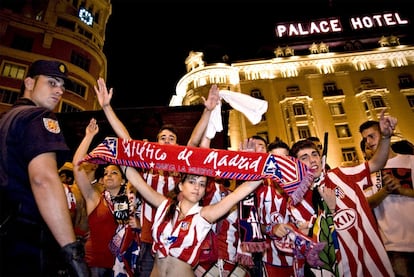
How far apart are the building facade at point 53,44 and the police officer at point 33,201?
25984 mm

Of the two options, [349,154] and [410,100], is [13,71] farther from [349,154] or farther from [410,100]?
[410,100]

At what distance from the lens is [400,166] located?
4.61 meters

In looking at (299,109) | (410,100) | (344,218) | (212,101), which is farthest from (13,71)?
(410,100)

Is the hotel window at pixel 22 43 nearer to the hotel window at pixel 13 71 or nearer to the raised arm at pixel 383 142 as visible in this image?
the hotel window at pixel 13 71

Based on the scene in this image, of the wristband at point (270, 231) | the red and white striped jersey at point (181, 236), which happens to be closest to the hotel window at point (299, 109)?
the wristband at point (270, 231)

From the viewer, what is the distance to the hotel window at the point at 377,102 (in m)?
34.1

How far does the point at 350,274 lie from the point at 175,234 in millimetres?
2505

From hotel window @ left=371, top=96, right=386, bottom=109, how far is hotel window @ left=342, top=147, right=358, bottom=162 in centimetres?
698

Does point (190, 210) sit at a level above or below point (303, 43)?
below

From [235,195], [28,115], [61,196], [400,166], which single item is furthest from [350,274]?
[28,115]

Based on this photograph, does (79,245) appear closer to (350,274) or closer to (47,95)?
(47,95)

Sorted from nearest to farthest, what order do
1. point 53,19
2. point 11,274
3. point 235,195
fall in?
point 11,274, point 235,195, point 53,19

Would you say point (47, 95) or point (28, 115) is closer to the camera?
point (28, 115)

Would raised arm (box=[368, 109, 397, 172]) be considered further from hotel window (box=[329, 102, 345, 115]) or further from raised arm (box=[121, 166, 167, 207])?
hotel window (box=[329, 102, 345, 115])
